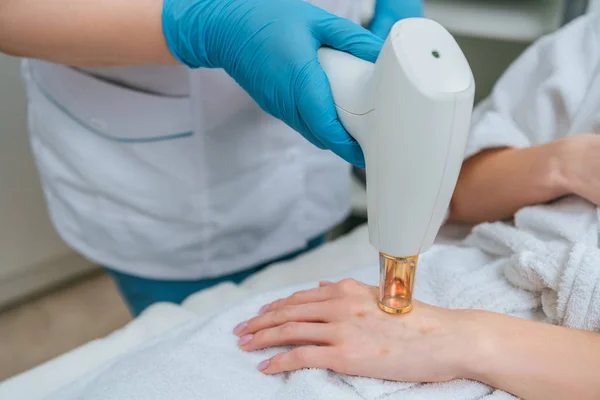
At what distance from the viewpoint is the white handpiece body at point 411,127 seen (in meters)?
0.48

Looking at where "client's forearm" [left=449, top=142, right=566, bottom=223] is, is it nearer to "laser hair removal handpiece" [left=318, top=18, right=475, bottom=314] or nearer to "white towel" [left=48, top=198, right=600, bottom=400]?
"white towel" [left=48, top=198, right=600, bottom=400]

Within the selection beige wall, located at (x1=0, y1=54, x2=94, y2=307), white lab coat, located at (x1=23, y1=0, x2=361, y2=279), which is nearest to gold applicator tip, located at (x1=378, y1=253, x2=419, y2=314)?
white lab coat, located at (x1=23, y1=0, x2=361, y2=279)

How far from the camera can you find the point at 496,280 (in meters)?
0.81

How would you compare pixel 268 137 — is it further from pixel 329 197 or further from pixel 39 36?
pixel 39 36

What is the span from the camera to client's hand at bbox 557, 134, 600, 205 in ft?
2.63

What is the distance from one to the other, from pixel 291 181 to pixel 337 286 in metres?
0.33

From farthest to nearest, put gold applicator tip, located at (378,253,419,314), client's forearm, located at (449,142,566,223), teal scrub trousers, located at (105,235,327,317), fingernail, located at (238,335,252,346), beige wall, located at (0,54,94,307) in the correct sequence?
beige wall, located at (0,54,94,307) < teal scrub trousers, located at (105,235,327,317) < client's forearm, located at (449,142,566,223) < fingernail, located at (238,335,252,346) < gold applicator tip, located at (378,253,419,314)

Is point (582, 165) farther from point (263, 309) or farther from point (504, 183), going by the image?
point (263, 309)

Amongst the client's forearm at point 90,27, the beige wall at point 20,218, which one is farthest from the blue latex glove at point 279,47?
the beige wall at point 20,218

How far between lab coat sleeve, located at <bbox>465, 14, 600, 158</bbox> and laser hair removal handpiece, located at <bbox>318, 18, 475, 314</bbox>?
0.41 m

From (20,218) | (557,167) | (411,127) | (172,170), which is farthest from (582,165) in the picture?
(20,218)

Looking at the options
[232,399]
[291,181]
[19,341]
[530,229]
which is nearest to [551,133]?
[530,229]

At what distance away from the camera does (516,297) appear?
0.78 metres

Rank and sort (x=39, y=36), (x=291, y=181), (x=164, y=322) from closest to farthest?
(x=39, y=36) → (x=164, y=322) → (x=291, y=181)
